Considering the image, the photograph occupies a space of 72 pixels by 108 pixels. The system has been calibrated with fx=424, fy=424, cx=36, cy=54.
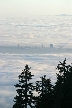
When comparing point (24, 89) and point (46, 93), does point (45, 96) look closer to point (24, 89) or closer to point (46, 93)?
point (46, 93)

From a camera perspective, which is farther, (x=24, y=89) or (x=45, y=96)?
(x=45, y=96)

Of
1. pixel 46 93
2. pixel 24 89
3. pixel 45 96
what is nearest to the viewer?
pixel 24 89

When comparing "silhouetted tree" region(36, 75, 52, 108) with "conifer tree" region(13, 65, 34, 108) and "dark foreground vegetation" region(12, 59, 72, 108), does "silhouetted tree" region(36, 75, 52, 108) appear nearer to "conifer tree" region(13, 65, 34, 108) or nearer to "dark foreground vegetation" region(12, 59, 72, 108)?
"dark foreground vegetation" region(12, 59, 72, 108)

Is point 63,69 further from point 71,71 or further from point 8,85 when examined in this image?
point 8,85

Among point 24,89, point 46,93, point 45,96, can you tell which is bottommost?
point 45,96

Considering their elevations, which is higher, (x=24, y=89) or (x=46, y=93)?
(x=46, y=93)

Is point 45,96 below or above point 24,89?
below

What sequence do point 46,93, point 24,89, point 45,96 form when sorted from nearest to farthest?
point 24,89 < point 45,96 < point 46,93

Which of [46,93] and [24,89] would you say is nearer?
[24,89]

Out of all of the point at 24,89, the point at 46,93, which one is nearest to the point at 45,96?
the point at 46,93

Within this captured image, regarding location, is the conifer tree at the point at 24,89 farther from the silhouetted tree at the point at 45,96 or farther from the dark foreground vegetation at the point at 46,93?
the silhouetted tree at the point at 45,96

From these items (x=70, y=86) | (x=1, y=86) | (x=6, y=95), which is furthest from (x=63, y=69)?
(x=1, y=86)
